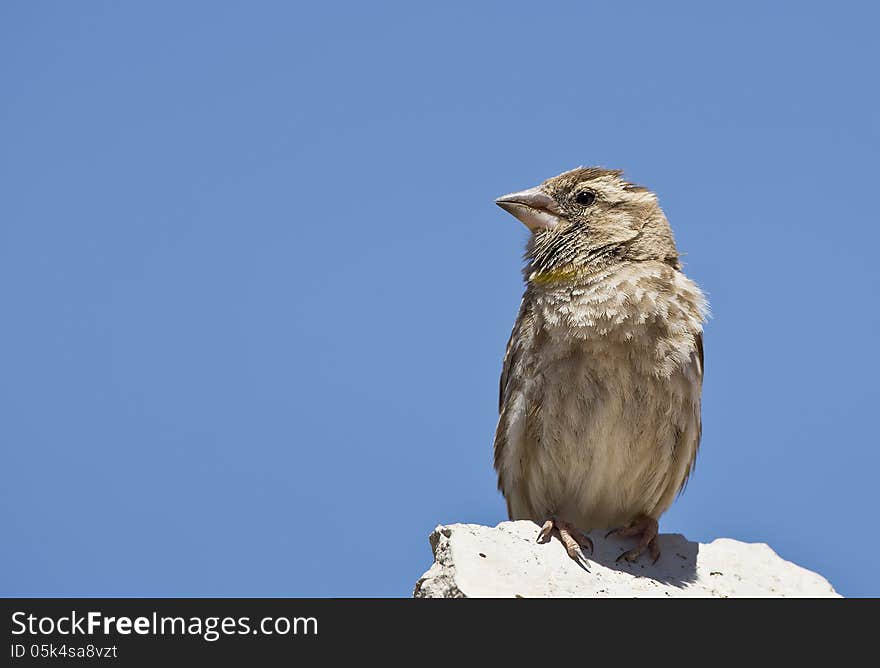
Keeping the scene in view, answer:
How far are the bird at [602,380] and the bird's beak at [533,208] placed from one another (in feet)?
0.24

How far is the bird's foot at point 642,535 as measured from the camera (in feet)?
24.2

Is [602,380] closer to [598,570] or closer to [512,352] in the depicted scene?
[512,352]

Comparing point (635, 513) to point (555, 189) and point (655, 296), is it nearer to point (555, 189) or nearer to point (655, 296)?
point (655, 296)

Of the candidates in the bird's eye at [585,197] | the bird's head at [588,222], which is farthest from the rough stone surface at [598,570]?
the bird's eye at [585,197]

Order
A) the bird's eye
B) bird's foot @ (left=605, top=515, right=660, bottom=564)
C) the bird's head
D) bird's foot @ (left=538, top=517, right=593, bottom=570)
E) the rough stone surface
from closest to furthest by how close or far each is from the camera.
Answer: the rough stone surface
bird's foot @ (left=538, top=517, right=593, bottom=570)
bird's foot @ (left=605, top=515, right=660, bottom=564)
the bird's head
the bird's eye

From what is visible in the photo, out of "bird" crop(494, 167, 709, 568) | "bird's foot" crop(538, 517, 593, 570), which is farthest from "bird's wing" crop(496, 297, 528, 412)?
"bird's foot" crop(538, 517, 593, 570)

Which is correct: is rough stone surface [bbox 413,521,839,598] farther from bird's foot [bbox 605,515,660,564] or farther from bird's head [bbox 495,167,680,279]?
bird's head [bbox 495,167,680,279]

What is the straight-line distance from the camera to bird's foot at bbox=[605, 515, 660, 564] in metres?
7.38

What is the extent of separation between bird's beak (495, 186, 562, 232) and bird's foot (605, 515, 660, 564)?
2.14 meters

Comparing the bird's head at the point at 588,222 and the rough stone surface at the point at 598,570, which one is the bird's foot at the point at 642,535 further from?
the bird's head at the point at 588,222

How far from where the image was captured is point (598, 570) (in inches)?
279
